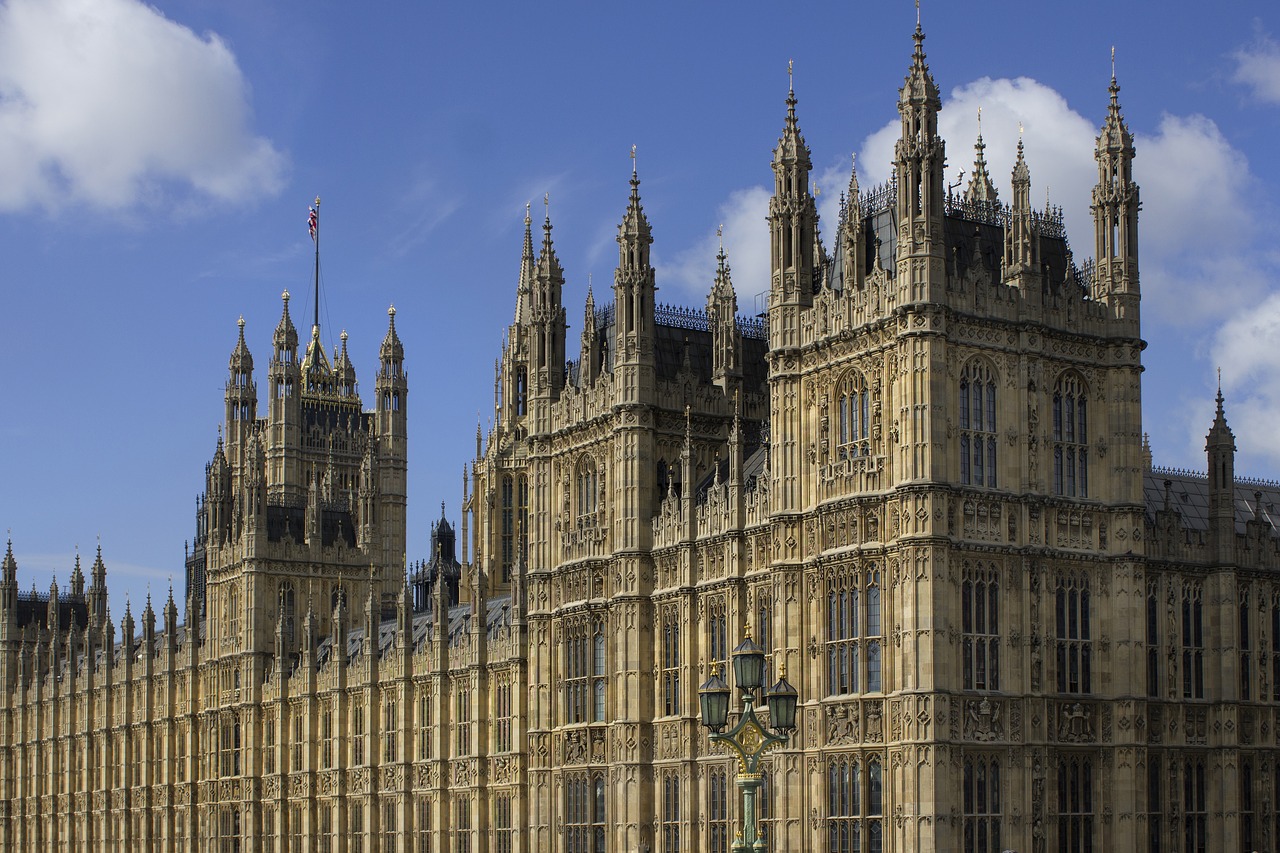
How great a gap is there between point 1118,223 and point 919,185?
721 centimetres

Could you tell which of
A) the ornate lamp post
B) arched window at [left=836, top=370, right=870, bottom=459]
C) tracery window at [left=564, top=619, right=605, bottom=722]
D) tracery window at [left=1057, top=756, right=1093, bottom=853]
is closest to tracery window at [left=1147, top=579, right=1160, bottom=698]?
tracery window at [left=1057, top=756, right=1093, bottom=853]

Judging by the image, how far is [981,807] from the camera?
64.0 metres

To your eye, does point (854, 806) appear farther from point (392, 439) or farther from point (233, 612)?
point (392, 439)

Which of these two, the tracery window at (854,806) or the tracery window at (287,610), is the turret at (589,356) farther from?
the tracery window at (287,610)

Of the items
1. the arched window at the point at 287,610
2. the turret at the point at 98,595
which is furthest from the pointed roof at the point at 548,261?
the turret at the point at 98,595

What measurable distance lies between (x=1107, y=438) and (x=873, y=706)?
36.6 feet

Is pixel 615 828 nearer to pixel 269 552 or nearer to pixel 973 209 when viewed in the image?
pixel 973 209

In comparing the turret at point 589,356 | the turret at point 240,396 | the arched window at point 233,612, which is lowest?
the arched window at point 233,612

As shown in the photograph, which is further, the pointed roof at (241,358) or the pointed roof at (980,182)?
the pointed roof at (241,358)

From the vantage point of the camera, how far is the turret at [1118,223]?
68812 mm

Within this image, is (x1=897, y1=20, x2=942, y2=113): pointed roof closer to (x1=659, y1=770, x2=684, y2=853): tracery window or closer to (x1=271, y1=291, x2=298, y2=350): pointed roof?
(x1=659, y1=770, x2=684, y2=853): tracery window

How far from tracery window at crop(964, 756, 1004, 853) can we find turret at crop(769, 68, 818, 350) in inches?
583

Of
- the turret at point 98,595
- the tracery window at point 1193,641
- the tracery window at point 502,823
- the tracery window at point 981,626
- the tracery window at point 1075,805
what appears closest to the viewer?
the tracery window at point 981,626

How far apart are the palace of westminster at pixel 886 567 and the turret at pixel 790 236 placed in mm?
94
